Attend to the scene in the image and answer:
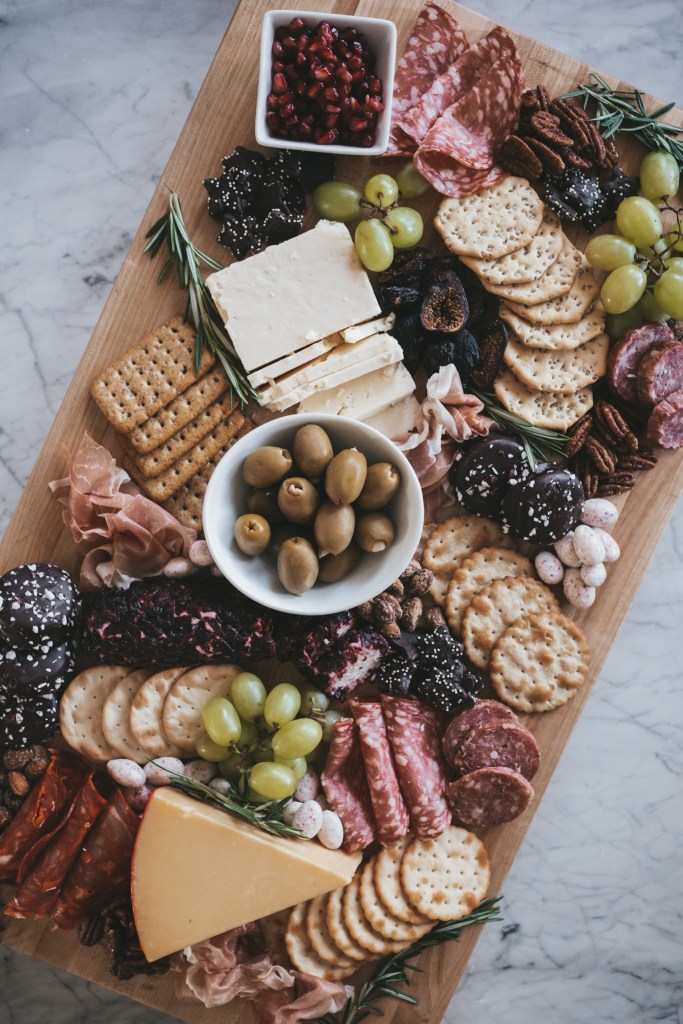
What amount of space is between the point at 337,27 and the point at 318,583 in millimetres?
995

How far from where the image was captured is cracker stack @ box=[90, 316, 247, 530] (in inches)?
57.1

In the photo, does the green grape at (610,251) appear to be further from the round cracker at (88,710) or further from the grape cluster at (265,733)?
the round cracker at (88,710)

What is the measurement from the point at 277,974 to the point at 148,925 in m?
0.25

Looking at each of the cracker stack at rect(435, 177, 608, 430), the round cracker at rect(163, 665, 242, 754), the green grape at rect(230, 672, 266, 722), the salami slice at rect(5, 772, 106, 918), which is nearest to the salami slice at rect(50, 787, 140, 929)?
the salami slice at rect(5, 772, 106, 918)

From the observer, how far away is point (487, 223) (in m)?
1.47

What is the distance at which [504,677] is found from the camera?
151 cm

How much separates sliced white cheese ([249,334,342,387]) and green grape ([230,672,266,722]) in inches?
21.5

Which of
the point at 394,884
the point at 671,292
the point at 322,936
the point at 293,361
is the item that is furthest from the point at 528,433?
the point at 322,936

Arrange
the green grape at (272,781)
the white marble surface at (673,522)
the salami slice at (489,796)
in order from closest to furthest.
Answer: the green grape at (272,781) < the salami slice at (489,796) < the white marble surface at (673,522)

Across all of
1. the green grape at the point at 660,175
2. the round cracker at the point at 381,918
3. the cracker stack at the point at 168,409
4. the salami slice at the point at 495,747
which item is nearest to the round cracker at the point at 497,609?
the salami slice at the point at 495,747

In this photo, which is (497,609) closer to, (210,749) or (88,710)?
(210,749)

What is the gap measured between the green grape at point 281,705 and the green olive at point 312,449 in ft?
1.33

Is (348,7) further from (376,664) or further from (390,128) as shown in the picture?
(376,664)

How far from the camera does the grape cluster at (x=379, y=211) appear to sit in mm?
1410
